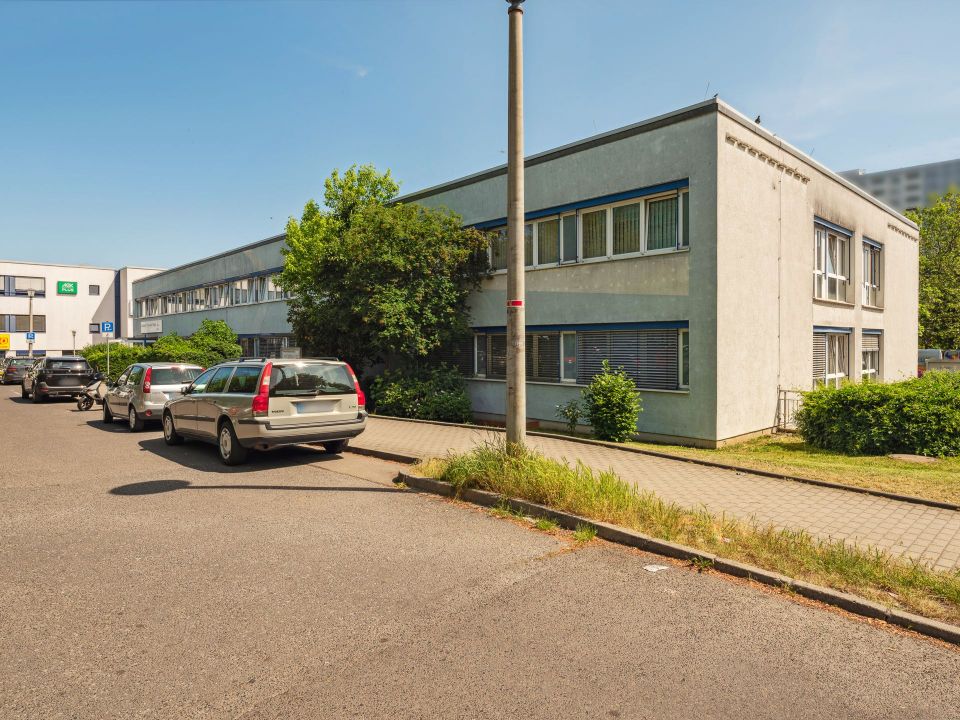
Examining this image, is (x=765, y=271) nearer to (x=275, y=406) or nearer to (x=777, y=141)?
(x=777, y=141)

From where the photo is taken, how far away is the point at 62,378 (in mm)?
22781

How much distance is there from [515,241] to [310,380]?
13.6ft

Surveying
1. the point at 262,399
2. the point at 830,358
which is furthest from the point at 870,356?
the point at 262,399

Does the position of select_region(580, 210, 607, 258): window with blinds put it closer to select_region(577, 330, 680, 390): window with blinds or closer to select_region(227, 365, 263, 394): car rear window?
select_region(577, 330, 680, 390): window with blinds

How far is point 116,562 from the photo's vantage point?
5168 millimetres

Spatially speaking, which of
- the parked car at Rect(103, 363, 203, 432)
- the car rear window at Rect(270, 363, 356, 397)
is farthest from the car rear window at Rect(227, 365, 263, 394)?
the parked car at Rect(103, 363, 203, 432)

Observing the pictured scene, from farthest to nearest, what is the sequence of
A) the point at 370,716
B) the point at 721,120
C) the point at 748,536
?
1. the point at 721,120
2. the point at 748,536
3. the point at 370,716

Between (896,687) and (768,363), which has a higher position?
(768,363)

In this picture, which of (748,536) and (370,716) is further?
(748,536)

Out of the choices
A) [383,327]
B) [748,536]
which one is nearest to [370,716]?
[748,536]

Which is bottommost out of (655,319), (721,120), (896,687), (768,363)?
(896,687)

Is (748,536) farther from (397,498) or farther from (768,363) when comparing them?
(768,363)

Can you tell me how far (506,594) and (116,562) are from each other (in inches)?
128

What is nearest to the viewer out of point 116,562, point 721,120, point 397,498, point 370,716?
point 370,716
